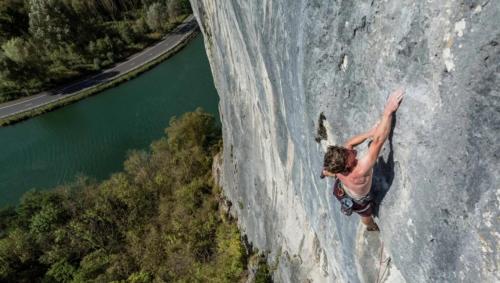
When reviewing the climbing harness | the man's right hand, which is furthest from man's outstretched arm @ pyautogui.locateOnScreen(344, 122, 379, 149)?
the climbing harness

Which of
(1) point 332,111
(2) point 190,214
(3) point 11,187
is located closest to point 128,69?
(3) point 11,187

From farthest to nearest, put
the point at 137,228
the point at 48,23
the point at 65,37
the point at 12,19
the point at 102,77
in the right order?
the point at 12,19
the point at 65,37
the point at 48,23
the point at 102,77
the point at 137,228

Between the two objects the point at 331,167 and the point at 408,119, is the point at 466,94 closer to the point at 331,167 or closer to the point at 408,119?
the point at 408,119

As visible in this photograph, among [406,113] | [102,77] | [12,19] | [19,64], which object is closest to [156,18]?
[102,77]

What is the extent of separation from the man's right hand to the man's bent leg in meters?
1.33

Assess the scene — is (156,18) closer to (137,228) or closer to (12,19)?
(12,19)

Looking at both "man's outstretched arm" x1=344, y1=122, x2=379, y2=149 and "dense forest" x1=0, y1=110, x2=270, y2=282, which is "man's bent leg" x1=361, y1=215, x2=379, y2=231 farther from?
"dense forest" x1=0, y1=110, x2=270, y2=282

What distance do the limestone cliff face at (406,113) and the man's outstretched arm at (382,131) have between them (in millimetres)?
72

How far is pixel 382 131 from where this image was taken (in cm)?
326

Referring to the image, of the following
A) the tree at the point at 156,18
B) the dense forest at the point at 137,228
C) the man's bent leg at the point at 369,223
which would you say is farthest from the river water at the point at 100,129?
the man's bent leg at the point at 369,223

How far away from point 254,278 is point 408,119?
36.8 ft

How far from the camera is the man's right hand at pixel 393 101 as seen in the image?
3.09 metres

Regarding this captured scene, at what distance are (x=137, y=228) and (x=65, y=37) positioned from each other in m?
34.2

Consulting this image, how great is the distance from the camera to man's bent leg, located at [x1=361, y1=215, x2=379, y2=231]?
3.94m
